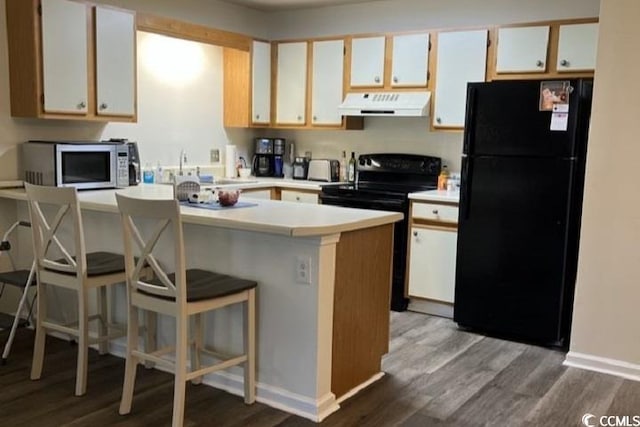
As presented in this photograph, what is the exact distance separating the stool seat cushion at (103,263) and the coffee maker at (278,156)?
2.55 metres

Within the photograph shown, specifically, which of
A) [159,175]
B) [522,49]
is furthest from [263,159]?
[522,49]

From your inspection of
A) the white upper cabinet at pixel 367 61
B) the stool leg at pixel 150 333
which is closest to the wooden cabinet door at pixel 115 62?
the stool leg at pixel 150 333

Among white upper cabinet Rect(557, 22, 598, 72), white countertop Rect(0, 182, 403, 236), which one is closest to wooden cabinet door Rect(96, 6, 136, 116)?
white countertop Rect(0, 182, 403, 236)

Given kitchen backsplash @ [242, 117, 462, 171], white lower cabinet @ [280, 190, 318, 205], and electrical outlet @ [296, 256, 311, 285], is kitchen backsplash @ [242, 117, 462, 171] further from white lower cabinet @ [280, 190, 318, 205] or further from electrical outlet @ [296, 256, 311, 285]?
electrical outlet @ [296, 256, 311, 285]

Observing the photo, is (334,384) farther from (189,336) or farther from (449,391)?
(189,336)

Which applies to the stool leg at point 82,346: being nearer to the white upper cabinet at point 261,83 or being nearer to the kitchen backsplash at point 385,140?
the white upper cabinet at point 261,83

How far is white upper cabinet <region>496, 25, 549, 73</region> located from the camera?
430 centimetres

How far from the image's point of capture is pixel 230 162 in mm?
5621

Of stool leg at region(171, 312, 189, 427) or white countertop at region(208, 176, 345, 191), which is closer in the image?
stool leg at region(171, 312, 189, 427)

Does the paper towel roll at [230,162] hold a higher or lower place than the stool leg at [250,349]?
higher

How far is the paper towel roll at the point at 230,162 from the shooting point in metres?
5.61

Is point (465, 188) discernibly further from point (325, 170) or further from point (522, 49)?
point (325, 170)

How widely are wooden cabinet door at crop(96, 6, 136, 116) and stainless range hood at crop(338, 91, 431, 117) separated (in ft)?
5.74

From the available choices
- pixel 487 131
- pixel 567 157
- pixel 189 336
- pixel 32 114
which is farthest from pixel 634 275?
pixel 32 114
